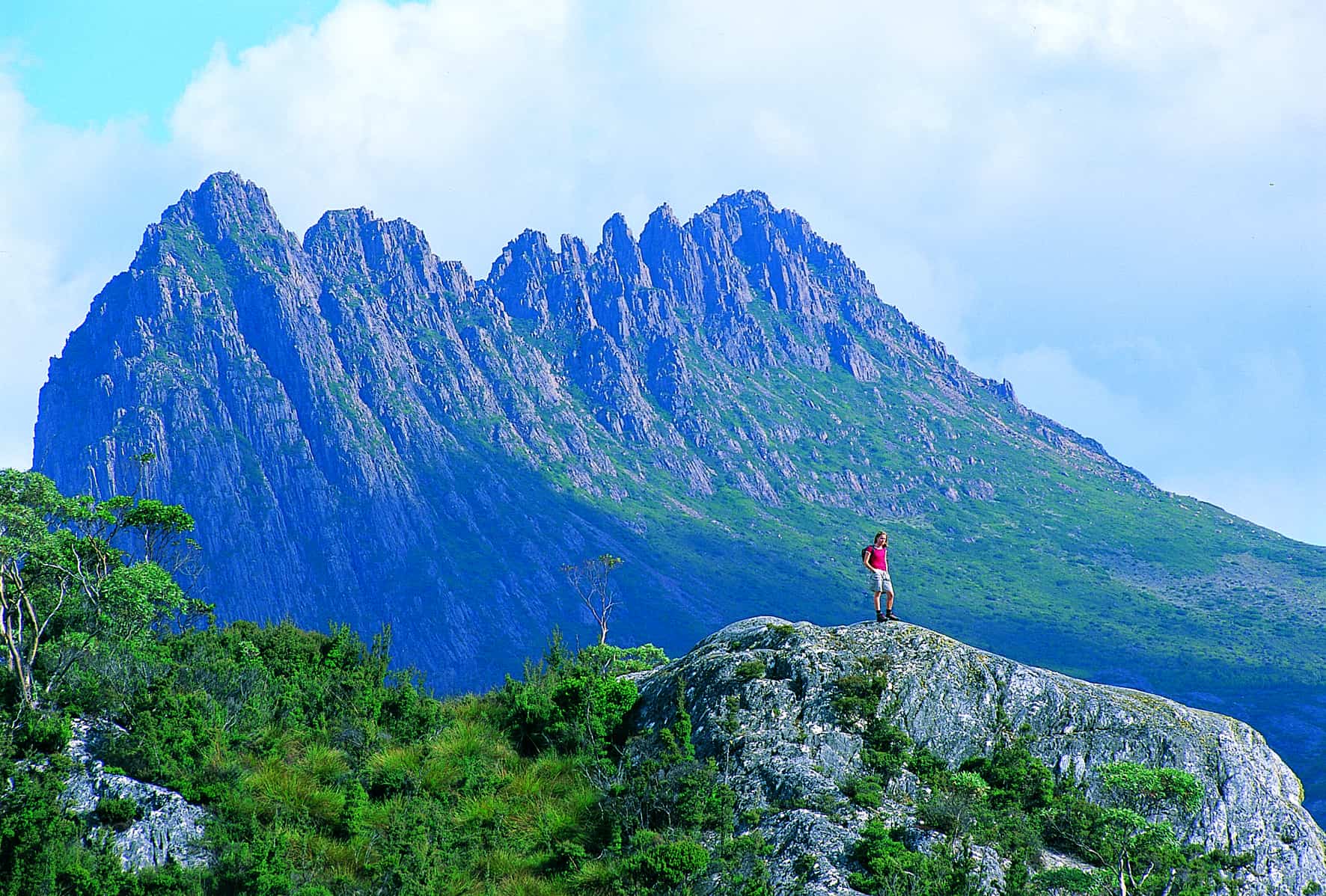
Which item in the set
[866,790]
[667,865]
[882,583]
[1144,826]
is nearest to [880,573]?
[882,583]

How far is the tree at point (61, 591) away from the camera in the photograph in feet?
88.7

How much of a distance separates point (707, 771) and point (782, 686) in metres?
4.23

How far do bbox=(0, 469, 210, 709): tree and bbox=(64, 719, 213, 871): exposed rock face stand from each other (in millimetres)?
3202

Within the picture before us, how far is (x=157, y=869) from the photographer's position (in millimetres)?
20047

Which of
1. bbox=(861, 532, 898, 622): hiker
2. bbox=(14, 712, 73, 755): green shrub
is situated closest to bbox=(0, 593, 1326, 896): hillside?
bbox=(14, 712, 73, 755): green shrub

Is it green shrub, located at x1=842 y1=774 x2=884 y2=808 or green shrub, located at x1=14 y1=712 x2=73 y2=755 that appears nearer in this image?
green shrub, located at x1=842 y1=774 x2=884 y2=808

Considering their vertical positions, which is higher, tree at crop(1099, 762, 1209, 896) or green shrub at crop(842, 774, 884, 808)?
green shrub at crop(842, 774, 884, 808)

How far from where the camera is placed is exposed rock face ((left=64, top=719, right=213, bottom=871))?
20.6m

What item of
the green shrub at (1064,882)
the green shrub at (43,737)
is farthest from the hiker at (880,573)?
the green shrub at (43,737)

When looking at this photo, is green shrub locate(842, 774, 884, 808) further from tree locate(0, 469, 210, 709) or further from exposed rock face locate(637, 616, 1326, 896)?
tree locate(0, 469, 210, 709)

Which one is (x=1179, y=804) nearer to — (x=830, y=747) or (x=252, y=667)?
(x=830, y=747)

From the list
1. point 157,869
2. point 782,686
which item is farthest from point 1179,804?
point 157,869

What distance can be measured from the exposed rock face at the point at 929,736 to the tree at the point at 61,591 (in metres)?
16.6

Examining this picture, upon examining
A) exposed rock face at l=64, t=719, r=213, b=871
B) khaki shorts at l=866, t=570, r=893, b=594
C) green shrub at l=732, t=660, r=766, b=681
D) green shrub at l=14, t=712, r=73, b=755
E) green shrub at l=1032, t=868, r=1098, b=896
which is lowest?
green shrub at l=1032, t=868, r=1098, b=896
